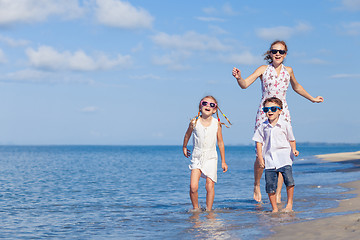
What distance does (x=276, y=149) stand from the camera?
683 centimetres

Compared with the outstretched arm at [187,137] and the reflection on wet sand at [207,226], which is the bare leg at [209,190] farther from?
the outstretched arm at [187,137]

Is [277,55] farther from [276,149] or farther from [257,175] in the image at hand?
[257,175]

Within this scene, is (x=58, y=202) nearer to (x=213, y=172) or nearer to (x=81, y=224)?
(x=81, y=224)

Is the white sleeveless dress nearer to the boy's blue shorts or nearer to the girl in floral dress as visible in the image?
the girl in floral dress

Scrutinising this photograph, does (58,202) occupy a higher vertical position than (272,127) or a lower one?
lower

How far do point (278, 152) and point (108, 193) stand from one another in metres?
6.22

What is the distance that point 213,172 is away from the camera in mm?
7535

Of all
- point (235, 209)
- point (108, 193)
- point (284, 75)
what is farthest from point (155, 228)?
point (108, 193)

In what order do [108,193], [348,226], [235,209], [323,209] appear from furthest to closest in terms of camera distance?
[108,193]
[235,209]
[323,209]
[348,226]

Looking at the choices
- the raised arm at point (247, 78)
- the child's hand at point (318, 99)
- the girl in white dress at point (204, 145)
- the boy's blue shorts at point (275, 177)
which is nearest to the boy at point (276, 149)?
the boy's blue shorts at point (275, 177)

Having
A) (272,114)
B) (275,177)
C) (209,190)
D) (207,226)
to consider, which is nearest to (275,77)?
(272,114)

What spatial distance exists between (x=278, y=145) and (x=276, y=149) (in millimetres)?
70

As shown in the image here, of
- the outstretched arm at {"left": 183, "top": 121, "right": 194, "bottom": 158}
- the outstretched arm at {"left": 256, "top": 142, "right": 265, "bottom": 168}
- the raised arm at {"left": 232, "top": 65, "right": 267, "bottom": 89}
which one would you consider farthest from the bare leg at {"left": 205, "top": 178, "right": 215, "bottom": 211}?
the raised arm at {"left": 232, "top": 65, "right": 267, "bottom": 89}

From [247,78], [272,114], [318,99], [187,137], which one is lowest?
[187,137]
